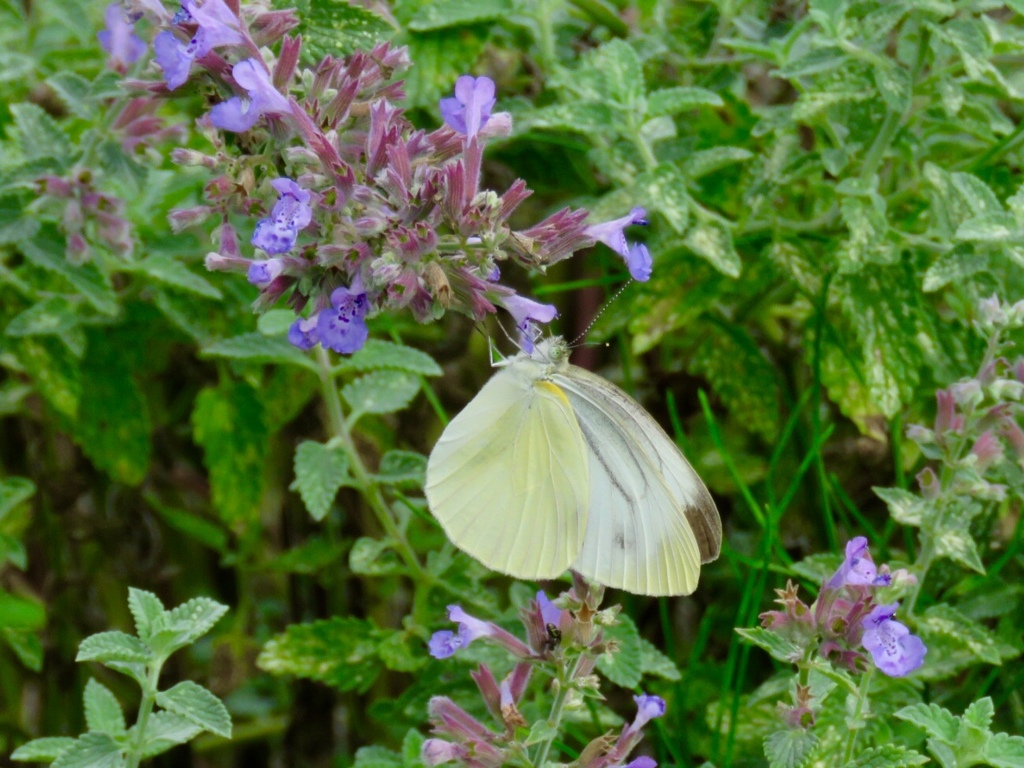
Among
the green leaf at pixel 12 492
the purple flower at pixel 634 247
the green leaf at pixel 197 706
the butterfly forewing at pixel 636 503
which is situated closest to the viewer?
the green leaf at pixel 197 706

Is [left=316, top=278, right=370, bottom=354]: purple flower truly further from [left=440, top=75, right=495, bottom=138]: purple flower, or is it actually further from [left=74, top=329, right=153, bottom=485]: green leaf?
[left=74, top=329, right=153, bottom=485]: green leaf

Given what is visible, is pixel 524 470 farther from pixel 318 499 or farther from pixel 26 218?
pixel 26 218

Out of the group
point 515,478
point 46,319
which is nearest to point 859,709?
point 515,478

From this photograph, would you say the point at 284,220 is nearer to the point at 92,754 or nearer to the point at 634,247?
the point at 634,247

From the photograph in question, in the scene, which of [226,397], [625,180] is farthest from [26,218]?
[625,180]

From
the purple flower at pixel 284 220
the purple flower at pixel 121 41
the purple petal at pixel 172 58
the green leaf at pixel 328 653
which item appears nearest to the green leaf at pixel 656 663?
the green leaf at pixel 328 653

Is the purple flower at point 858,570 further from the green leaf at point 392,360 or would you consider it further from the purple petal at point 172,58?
the purple petal at point 172,58
